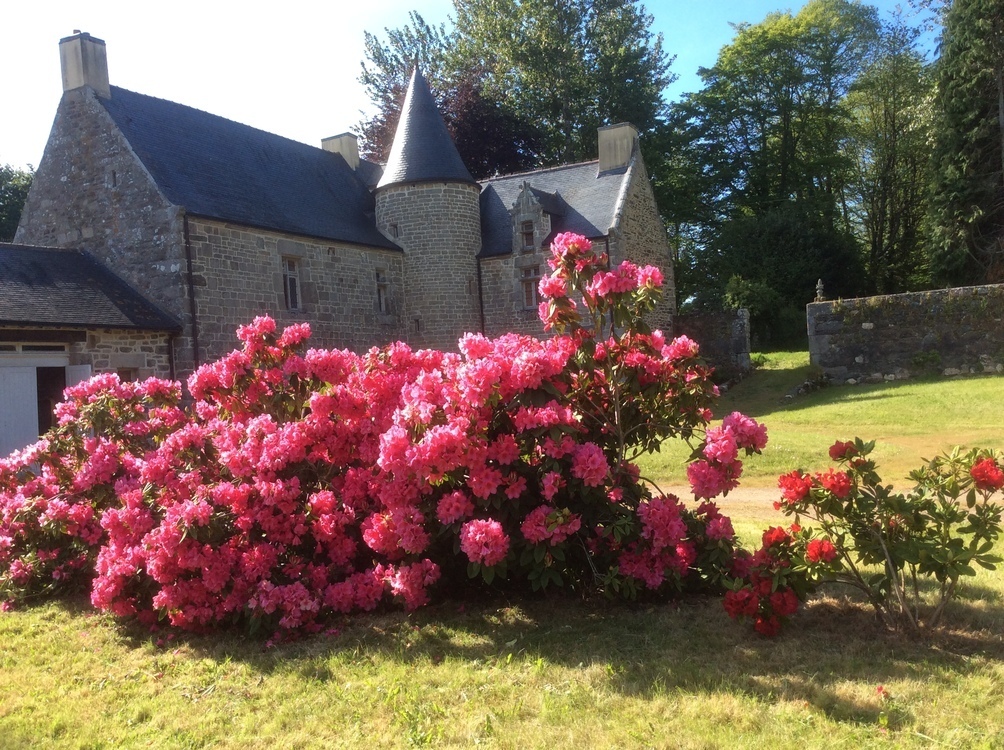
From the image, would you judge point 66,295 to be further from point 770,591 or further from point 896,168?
point 896,168

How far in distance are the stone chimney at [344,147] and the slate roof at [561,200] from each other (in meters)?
4.21

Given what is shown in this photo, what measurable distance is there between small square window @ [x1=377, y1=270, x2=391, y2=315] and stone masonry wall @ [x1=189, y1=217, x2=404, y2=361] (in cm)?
4

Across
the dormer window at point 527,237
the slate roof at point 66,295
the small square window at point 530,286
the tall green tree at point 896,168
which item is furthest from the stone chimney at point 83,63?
the tall green tree at point 896,168

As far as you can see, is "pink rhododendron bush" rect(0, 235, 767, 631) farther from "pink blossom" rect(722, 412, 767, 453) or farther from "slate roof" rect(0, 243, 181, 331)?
"slate roof" rect(0, 243, 181, 331)

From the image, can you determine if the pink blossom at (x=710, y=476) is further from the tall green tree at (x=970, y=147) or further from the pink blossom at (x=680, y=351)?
the tall green tree at (x=970, y=147)

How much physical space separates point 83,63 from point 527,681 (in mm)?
17872

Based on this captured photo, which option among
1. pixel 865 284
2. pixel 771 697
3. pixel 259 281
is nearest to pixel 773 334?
pixel 865 284

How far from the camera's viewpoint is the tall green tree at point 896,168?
32812 millimetres

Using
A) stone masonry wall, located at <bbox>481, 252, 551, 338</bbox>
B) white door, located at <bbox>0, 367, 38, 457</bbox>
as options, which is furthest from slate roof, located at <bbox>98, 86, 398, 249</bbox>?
white door, located at <bbox>0, 367, 38, 457</bbox>

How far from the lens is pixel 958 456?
4.17 metres

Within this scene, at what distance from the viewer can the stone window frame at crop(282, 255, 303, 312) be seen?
18.6 m

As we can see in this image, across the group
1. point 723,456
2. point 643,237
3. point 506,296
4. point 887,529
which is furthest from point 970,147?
point 887,529

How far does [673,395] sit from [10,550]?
603cm

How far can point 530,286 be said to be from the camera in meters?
22.3
